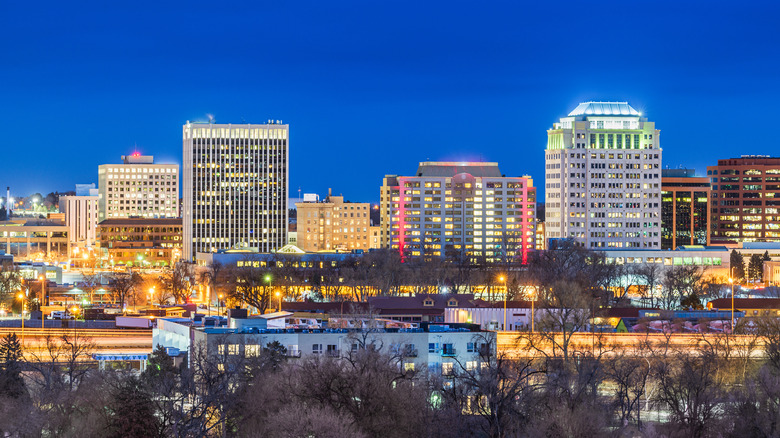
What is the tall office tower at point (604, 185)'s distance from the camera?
587 ft

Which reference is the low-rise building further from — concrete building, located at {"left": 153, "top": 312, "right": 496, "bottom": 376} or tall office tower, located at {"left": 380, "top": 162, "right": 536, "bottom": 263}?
tall office tower, located at {"left": 380, "top": 162, "right": 536, "bottom": 263}

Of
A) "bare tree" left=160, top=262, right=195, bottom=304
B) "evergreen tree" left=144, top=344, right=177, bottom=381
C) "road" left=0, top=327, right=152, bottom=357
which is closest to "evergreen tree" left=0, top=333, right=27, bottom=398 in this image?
"evergreen tree" left=144, top=344, right=177, bottom=381

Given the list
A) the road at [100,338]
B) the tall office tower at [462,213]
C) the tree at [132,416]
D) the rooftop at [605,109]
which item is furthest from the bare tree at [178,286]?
the tree at [132,416]

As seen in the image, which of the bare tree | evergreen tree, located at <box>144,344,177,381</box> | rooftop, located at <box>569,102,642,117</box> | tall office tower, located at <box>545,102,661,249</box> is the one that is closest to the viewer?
evergreen tree, located at <box>144,344,177,381</box>

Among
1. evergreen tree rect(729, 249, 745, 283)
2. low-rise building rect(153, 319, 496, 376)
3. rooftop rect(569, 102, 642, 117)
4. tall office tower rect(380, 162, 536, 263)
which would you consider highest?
rooftop rect(569, 102, 642, 117)

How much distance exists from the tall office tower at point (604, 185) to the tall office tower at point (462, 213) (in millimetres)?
7301

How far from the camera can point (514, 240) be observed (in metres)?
187

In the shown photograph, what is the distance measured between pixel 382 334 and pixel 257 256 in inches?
3873

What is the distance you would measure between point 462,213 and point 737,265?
42.6 m

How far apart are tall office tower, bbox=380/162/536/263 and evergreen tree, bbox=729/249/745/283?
100ft

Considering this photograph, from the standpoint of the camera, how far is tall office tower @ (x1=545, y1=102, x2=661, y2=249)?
587ft

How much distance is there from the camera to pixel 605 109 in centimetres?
18600

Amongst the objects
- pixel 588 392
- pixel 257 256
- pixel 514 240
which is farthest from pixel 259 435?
pixel 514 240

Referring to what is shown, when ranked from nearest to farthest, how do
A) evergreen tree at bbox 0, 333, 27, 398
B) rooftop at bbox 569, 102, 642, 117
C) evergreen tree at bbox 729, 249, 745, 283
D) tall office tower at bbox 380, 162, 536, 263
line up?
evergreen tree at bbox 0, 333, 27, 398, evergreen tree at bbox 729, 249, 745, 283, rooftop at bbox 569, 102, 642, 117, tall office tower at bbox 380, 162, 536, 263
